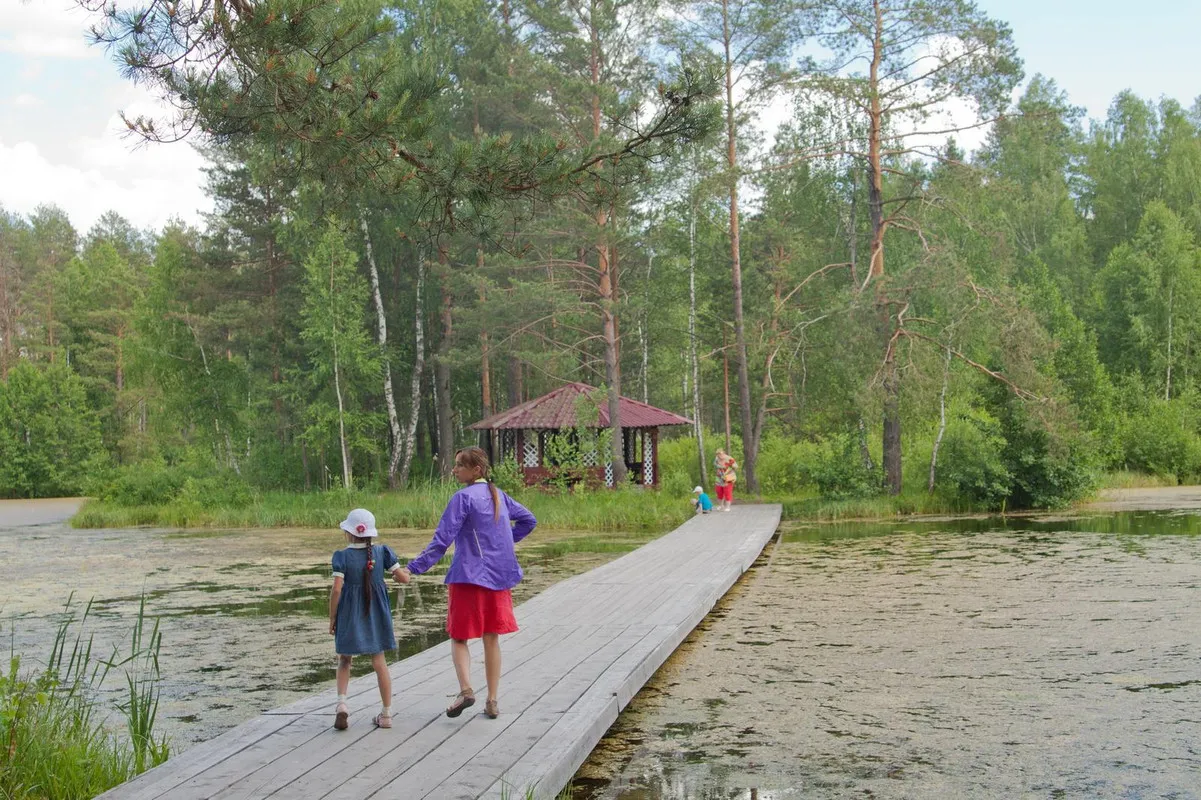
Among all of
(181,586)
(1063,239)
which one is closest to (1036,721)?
(181,586)

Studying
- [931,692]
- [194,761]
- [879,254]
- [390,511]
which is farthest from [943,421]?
[194,761]

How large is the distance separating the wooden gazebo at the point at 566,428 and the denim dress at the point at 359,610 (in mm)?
21928

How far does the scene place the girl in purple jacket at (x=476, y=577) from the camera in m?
6.14

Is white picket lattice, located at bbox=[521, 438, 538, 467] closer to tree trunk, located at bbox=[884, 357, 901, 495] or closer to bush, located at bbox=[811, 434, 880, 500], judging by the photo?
bush, located at bbox=[811, 434, 880, 500]

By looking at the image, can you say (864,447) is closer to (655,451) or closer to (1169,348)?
(655,451)

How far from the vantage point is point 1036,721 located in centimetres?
683

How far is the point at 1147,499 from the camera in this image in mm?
25016

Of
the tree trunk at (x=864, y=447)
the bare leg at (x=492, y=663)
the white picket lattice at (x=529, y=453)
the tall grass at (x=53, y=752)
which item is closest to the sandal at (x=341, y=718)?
the bare leg at (x=492, y=663)

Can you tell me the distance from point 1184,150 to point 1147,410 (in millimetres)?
14422

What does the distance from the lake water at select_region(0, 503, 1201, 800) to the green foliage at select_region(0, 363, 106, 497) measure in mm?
29404

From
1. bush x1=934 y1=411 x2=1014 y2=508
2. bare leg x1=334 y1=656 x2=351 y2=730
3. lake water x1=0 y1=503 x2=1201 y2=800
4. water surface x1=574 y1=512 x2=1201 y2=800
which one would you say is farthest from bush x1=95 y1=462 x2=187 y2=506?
bare leg x1=334 y1=656 x2=351 y2=730

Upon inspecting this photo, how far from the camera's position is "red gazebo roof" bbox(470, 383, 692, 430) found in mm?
29859

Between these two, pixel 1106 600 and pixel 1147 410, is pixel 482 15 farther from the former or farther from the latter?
pixel 1106 600

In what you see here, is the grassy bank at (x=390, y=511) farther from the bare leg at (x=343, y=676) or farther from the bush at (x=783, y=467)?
the bare leg at (x=343, y=676)
